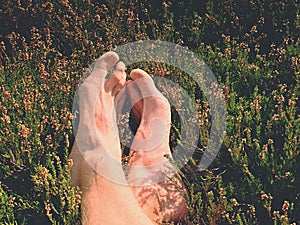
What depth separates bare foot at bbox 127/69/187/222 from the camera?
6.78 feet

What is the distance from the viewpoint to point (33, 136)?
89.1 inches

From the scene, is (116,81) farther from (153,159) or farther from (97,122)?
(153,159)

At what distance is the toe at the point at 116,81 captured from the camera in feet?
8.07

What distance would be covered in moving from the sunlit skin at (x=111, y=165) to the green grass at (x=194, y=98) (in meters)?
0.08

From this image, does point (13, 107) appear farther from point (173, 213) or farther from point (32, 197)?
point (173, 213)

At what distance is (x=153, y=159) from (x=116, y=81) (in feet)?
1.51

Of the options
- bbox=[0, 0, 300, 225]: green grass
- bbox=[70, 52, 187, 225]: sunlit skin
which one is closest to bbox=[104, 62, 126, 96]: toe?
bbox=[70, 52, 187, 225]: sunlit skin

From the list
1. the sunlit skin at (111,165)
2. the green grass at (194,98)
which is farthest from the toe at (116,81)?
the green grass at (194,98)

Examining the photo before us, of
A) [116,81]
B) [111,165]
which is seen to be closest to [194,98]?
[116,81]

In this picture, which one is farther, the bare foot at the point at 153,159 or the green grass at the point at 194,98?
the bare foot at the point at 153,159

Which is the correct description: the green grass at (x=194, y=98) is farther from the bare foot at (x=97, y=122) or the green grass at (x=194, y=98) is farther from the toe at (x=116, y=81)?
the toe at (x=116, y=81)

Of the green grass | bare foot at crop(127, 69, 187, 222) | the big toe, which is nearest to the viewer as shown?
the green grass

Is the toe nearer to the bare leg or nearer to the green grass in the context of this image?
the bare leg

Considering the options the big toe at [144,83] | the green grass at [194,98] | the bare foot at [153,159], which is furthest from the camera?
the big toe at [144,83]
